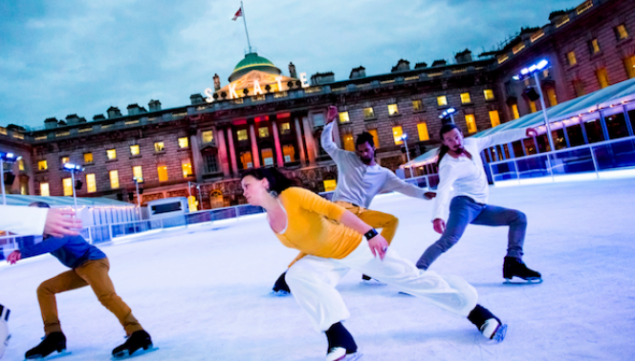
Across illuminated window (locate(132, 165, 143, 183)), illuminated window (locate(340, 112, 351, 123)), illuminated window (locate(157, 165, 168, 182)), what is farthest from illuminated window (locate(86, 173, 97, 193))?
illuminated window (locate(340, 112, 351, 123))

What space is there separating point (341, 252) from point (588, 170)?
1252 cm

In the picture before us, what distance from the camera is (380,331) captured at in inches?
85.0

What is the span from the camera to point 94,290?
2.61 m

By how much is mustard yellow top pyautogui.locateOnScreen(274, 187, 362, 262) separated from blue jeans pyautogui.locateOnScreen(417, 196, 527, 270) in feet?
3.39

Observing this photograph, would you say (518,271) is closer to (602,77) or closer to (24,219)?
(24,219)

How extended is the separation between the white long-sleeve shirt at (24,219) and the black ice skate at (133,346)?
1009mm

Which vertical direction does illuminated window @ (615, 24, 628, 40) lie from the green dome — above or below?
below

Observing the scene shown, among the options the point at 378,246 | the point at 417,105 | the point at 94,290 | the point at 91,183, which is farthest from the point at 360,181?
the point at 91,183

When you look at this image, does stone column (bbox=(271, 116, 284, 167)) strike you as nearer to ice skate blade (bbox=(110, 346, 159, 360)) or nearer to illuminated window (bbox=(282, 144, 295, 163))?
illuminated window (bbox=(282, 144, 295, 163))

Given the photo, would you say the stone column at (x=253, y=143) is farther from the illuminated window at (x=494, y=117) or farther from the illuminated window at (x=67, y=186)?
the illuminated window at (x=494, y=117)

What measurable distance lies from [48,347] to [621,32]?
33.5 meters

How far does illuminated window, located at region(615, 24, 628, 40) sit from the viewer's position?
2356cm

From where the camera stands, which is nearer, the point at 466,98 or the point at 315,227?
the point at 315,227

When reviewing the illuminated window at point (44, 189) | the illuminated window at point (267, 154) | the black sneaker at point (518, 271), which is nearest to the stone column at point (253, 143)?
the illuminated window at point (267, 154)
